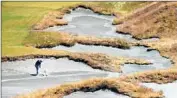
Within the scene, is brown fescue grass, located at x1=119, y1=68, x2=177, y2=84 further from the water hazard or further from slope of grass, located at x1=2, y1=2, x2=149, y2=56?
slope of grass, located at x1=2, y1=2, x2=149, y2=56

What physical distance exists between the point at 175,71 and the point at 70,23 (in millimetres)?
13458

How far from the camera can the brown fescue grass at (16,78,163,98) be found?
106 ft

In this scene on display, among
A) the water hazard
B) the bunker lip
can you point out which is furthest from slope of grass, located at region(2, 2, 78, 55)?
the bunker lip

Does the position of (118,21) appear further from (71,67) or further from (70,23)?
(71,67)

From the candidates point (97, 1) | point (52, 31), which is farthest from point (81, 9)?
point (52, 31)

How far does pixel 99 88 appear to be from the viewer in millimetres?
33562

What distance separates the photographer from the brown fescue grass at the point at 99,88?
32.4 meters

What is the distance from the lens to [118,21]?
4675cm

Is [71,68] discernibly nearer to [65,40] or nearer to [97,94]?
[97,94]

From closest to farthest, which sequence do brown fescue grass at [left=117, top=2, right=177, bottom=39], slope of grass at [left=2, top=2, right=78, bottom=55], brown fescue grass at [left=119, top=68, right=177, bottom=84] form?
brown fescue grass at [left=119, top=68, right=177, bottom=84], slope of grass at [left=2, top=2, right=78, bottom=55], brown fescue grass at [left=117, top=2, right=177, bottom=39]

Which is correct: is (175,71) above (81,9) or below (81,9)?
below

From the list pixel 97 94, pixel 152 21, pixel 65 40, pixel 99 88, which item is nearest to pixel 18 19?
pixel 65 40

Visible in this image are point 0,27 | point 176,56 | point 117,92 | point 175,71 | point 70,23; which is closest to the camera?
point 117,92

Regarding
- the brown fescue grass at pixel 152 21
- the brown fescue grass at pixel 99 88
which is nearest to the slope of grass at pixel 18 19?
the brown fescue grass at pixel 152 21
